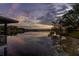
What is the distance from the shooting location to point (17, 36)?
5.26 ft

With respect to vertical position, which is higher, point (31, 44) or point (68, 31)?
point (68, 31)

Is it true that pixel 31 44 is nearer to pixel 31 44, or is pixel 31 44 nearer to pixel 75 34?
pixel 31 44

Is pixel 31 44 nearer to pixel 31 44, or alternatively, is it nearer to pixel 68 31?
pixel 31 44

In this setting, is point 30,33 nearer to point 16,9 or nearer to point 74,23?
point 16,9

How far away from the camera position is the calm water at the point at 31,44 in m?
1.59

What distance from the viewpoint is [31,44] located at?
5.25 ft

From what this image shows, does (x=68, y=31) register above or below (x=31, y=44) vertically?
above

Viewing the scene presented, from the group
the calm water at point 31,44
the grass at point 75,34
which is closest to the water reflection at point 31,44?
the calm water at point 31,44

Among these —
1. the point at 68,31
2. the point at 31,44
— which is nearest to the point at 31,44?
the point at 31,44

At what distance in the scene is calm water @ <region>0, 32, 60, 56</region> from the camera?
5.23 feet

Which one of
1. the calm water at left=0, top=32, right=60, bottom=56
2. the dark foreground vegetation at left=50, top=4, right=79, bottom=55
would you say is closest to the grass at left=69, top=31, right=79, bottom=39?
the dark foreground vegetation at left=50, top=4, right=79, bottom=55

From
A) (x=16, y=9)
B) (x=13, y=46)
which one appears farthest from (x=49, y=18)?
(x=13, y=46)

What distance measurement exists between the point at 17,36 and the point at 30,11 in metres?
0.28

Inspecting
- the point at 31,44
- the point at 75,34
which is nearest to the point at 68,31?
the point at 75,34
